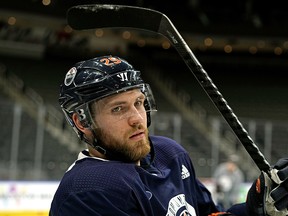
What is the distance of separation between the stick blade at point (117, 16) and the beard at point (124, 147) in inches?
12.7

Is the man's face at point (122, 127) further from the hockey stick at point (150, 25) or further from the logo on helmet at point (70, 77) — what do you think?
the hockey stick at point (150, 25)

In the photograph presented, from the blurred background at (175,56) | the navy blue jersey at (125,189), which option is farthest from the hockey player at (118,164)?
the blurred background at (175,56)

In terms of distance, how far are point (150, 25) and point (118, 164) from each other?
434mm

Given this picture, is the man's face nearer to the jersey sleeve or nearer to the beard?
the beard

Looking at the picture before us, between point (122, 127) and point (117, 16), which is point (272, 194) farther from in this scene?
point (117, 16)

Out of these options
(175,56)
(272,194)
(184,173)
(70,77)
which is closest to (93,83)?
(70,77)

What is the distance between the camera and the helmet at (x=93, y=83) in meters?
1.56

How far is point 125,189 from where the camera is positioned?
147cm

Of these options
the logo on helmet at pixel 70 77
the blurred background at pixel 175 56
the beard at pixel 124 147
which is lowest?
the blurred background at pixel 175 56

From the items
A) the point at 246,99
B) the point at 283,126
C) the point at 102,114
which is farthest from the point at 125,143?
the point at 246,99

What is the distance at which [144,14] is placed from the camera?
1.70 m

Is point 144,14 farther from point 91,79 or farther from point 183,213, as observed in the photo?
point 183,213

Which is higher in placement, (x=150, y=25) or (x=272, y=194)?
(x=150, y=25)

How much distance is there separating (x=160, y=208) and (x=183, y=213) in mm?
99
